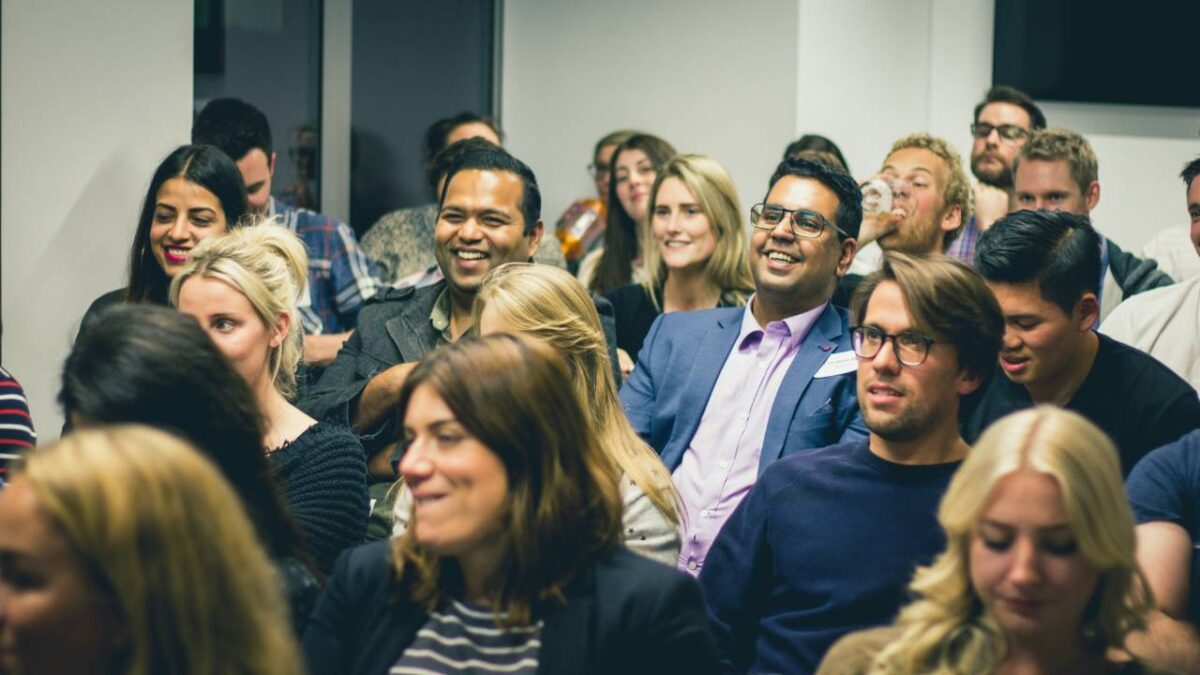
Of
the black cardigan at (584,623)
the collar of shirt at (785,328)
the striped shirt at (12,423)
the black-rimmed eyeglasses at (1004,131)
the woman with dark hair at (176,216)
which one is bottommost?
the black cardigan at (584,623)

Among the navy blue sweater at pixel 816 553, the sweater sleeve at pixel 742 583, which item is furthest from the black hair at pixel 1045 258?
the sweater sleeve at pixel 742 583

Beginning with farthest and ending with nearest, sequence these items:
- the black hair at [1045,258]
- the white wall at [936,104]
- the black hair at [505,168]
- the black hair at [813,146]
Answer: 1. the white wall at [936,104]
2. the black hair at [813,146]
3. the black hair at [505,168]
4. the black hair at [1045,258]

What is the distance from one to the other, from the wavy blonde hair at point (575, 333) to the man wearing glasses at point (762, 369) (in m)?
0.31

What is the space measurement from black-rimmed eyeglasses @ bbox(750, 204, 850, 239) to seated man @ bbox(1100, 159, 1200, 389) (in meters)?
0.71

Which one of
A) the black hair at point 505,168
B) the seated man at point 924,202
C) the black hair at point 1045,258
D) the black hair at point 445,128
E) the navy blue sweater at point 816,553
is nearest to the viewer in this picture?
the navy blue sweater at point 816,553

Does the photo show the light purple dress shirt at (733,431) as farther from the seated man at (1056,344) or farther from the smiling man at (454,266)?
the smiling man at (454,266)

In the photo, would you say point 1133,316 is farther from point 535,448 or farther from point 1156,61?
point 1156,61

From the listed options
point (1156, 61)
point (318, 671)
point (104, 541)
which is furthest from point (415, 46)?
point (104, 541)

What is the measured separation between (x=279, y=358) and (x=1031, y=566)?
1.63 m

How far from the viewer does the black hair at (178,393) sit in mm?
2088

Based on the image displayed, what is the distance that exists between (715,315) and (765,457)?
48 centimetres

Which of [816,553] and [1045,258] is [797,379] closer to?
[1045,258]

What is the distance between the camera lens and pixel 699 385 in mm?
3283

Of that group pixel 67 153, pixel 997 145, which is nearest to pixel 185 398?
pixel 67 153
